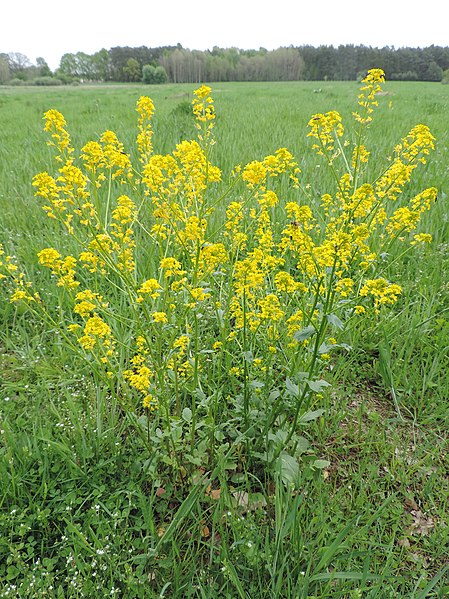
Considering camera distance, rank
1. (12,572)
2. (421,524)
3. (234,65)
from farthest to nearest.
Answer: (234,65)
(421,524)
(12,572)

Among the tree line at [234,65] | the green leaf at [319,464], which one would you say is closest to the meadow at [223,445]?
the green leaf at [319,464]

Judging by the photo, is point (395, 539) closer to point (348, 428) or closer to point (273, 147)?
point (348, 428)

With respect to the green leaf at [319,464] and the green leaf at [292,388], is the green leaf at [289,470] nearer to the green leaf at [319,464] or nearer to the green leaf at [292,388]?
the green leaf at [319,464]

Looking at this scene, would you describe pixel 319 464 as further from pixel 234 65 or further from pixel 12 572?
pixel 234 65

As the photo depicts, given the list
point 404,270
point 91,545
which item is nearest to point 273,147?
point 404,270

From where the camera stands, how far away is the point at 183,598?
146 cm

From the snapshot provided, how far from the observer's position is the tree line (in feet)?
174

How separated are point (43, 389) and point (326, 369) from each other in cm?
174

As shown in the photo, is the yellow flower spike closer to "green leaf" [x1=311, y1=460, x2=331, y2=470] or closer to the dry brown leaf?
"green leaf" [x1=311, y1=460, x2=331, y2=470]

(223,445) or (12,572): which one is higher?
(223,445)

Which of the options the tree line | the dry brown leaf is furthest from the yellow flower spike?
the tree line

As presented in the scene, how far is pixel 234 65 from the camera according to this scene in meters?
61.3

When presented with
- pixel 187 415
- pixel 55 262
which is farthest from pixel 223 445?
pixel 55 262

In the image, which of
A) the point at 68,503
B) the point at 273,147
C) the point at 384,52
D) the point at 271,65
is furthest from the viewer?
the point at 271,65
